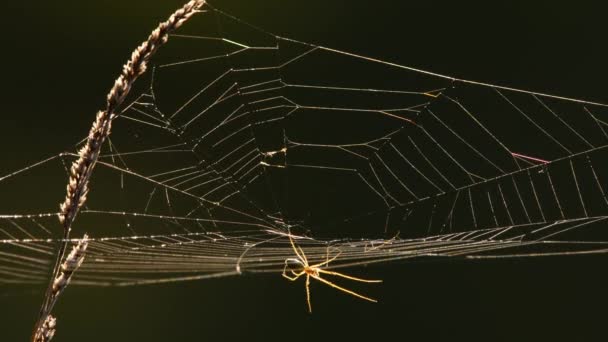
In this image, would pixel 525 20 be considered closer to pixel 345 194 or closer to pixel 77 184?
pixel 345 194

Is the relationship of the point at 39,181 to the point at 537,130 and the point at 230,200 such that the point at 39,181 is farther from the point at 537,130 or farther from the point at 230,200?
the point at 537,130

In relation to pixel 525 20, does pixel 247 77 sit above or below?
below

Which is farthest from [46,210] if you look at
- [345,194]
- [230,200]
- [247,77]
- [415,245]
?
[415,245]

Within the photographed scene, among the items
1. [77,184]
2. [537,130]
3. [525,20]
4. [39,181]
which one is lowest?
[77,184]

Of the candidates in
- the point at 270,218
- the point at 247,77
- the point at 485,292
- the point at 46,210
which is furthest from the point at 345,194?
the point at 46,210

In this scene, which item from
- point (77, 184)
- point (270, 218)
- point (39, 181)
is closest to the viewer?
point (77, 184)

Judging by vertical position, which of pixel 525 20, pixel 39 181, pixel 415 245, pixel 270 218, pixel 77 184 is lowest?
pixel 77 184

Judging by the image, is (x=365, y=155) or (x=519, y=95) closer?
(x=365, y=155)

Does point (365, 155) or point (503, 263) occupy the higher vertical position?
point (365, 155)

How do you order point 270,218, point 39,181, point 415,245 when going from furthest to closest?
point 39,181 < point 270,218 < point 415,245
